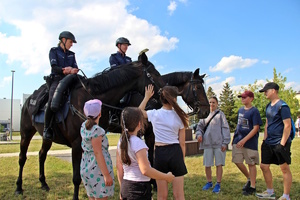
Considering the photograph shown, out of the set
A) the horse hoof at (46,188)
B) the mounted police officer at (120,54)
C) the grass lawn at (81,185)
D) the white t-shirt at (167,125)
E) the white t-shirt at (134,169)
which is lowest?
the grass lawn at (81,185)

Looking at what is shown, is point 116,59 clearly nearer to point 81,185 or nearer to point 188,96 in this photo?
point 188,96

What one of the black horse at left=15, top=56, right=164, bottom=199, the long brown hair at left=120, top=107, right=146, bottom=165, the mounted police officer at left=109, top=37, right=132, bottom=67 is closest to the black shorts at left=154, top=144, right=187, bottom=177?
the long brown hair at left=120, top=107, right=146, bottom=165

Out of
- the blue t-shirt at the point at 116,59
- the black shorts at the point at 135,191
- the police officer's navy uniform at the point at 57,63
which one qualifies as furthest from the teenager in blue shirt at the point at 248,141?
the police officer's navy uniform at the point at 57,63

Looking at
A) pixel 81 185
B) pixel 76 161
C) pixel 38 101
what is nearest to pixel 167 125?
pixel 76 161

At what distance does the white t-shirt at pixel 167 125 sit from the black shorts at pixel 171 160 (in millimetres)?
97

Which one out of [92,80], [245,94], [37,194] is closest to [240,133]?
[245,94]

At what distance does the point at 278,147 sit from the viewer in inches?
186

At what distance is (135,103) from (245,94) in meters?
2.43

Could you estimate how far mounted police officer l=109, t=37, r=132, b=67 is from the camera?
629 centimetres

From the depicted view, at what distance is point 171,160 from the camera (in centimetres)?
340

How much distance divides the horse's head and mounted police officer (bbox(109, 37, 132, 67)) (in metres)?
1.65

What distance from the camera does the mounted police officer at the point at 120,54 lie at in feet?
20.6

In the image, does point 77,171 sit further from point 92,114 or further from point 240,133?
point 240,133

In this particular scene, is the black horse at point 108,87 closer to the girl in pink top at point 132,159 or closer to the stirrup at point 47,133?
the stirrup at point 47,133
